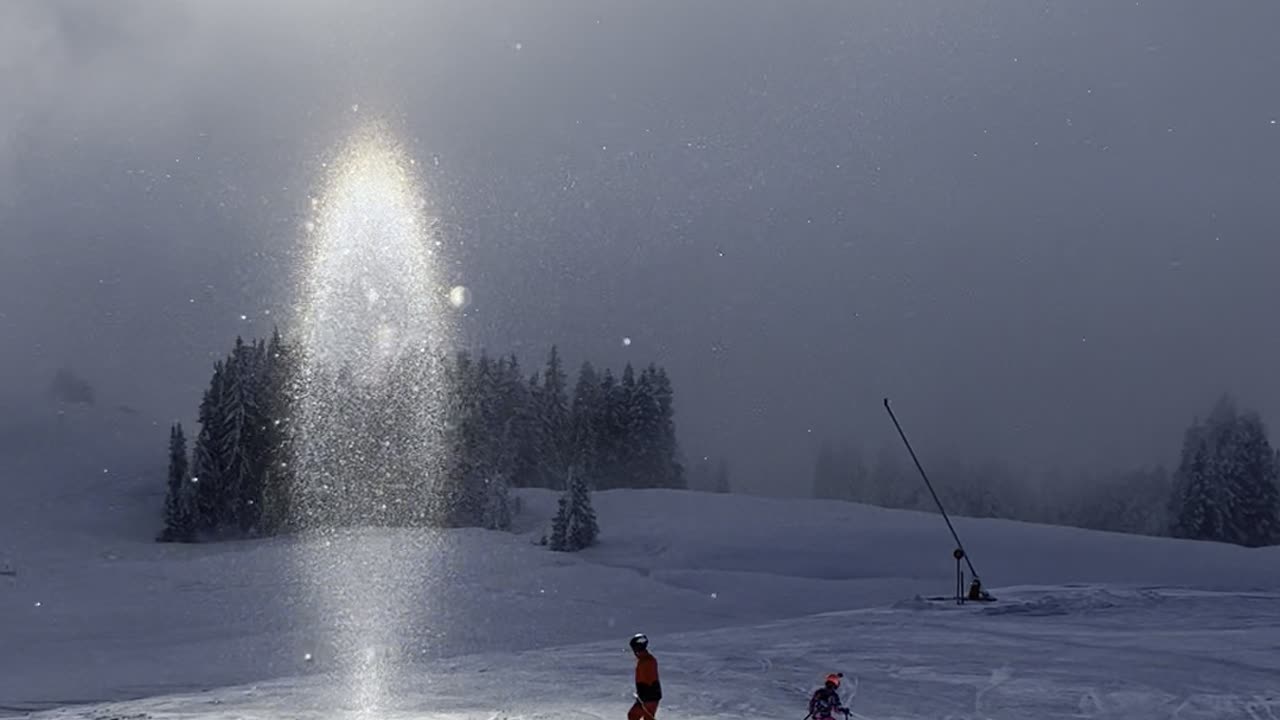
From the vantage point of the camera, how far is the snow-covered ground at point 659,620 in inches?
719

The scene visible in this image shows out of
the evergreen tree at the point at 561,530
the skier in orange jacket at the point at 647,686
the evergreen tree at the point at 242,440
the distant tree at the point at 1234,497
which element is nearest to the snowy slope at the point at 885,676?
the skier in orange jacket at the point at 647,686

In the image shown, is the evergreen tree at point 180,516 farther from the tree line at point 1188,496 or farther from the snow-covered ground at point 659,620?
the tree line at point 1188,496

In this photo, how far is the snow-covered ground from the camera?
59.9ft

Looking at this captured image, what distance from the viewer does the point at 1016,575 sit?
37.3 meters

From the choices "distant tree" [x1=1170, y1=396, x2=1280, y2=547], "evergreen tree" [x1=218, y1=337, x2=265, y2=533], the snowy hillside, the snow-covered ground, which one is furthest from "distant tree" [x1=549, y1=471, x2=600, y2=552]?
"distant tree" [x1=1170, y1=396, x2=1280, y2=547]

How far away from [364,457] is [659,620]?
3825 cm

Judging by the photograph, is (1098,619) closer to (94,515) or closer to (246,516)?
(246,516)

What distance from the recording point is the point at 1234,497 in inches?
2598

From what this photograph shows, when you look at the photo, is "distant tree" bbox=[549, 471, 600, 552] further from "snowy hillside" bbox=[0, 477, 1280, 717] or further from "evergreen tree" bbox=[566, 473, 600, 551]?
"snowy hillside" bbox=[0, 477, 1280, 717]

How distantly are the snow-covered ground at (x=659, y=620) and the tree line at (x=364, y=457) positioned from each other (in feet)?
12.9

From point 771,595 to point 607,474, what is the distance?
47.9 m

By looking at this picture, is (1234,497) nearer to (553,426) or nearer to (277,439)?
(553,426)

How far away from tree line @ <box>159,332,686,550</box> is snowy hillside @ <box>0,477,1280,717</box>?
453 cm

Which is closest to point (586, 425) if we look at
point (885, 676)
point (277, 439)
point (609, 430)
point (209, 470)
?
point (609, 430)
